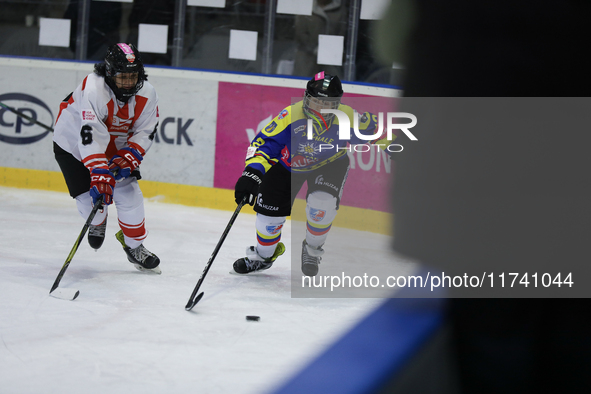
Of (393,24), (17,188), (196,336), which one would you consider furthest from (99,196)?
(17,188)

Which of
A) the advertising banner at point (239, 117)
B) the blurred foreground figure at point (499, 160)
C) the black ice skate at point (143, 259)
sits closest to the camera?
the blurred foreground figure at point (499, 160)

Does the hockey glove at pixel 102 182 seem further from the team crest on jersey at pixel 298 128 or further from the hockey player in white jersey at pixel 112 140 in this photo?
the team crest on jersey at pixel 298 128

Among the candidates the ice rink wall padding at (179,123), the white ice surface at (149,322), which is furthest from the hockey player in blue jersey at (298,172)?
the ice rink wall padding at (179,123)

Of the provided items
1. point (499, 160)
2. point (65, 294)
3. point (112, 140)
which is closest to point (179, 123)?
point (112, 140)

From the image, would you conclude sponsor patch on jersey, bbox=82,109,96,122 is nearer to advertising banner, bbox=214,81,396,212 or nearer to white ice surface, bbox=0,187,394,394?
white ice surface, bbox=0,187,394,394

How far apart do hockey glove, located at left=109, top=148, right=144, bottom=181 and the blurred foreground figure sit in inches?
82.4

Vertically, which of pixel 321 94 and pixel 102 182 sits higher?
pixel 321 94

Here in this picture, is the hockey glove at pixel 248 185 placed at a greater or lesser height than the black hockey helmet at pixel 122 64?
lesser

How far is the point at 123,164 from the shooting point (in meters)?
2.63

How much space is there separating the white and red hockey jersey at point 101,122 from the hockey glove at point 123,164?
2.3 inches

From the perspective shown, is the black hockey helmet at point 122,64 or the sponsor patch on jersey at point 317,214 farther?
the sponsor patch on jersey at point 317,214

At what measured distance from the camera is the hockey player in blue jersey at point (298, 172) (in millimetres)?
2551

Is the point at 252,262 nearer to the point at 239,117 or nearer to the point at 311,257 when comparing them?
the point at 311,257

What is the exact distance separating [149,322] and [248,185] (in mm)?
702
